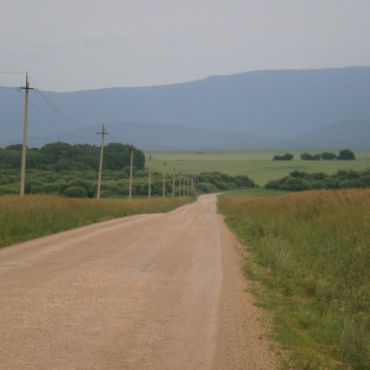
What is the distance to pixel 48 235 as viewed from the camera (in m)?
24.4

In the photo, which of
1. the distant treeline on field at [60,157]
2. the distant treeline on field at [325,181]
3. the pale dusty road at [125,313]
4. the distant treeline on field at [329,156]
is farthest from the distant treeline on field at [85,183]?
the pale dusty road at [125,313]

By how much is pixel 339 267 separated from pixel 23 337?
302 inches

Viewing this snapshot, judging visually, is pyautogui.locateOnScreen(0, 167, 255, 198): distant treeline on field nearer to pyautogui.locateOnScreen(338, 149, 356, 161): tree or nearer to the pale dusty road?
pyautogui.locateOnScreen(338, 149, 356, 161): tree

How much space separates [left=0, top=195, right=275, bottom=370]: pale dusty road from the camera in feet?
25.3

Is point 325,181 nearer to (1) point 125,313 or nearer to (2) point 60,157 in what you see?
(2) point 60,157

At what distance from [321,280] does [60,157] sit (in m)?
92.1

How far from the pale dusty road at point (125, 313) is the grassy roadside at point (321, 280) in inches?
20.9

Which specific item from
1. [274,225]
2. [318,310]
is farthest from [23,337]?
[274,225]

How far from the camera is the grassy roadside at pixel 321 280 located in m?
8.72

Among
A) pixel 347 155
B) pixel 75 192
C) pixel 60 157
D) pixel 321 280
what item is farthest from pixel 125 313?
pixel 347 155

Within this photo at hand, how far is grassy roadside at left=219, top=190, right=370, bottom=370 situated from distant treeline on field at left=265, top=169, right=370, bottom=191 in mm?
32080

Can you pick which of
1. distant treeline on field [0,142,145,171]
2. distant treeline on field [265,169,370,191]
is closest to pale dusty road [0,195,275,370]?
distant treeline on field [265,169,370,191]

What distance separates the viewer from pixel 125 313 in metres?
10.1

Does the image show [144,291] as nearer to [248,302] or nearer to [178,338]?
[248,302]
